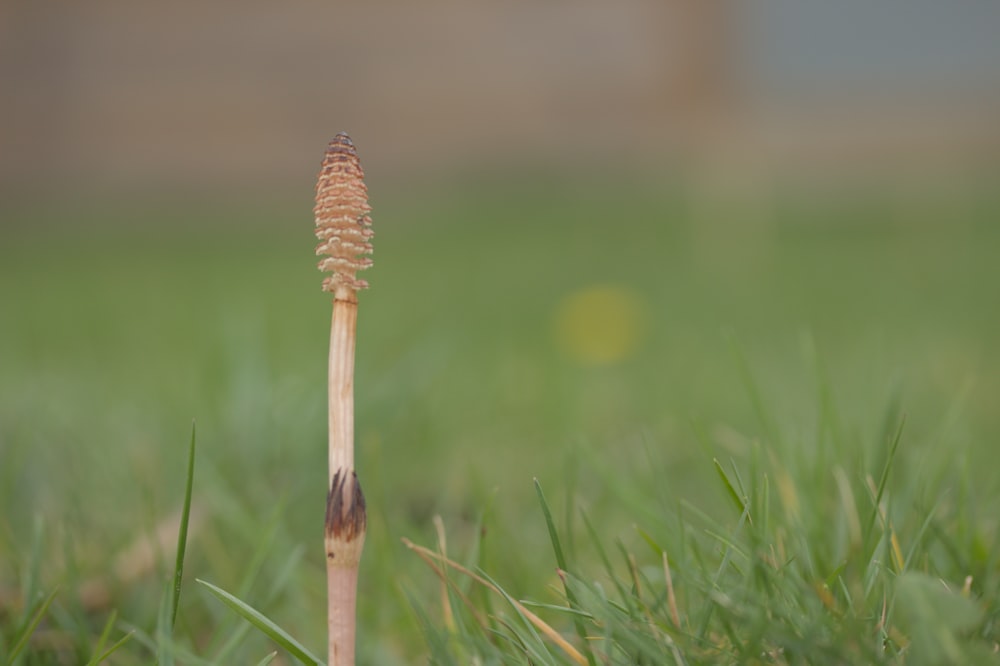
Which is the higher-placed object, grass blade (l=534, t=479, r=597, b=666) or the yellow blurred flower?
grass blade (l=534, t=479, r=597, b=666)

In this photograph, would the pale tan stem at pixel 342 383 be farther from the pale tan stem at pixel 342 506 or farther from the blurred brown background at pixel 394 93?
the blurred brown background at pixel 394 93

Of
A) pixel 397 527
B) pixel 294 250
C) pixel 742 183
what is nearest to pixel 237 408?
pixel 397 527

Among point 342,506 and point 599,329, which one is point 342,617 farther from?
point 599,329

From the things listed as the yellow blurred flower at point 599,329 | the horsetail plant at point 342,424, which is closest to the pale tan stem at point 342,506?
the horsetail plant at point 342,424

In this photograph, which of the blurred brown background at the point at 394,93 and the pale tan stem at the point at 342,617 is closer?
the pale tan stem at the point at 342,617

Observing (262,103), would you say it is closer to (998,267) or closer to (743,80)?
(743,80)

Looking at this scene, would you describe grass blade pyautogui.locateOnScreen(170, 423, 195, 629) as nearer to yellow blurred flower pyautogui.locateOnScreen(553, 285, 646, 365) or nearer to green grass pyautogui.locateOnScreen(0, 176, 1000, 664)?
green grass pyautogui.locateOnScreen(0, 176, 1000, 664)

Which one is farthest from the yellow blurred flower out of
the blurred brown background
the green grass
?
the blurred brown background
